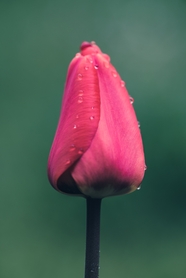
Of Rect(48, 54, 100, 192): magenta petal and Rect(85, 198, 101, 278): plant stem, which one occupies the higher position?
Rect(48, 54, 100, 192): magenta petal

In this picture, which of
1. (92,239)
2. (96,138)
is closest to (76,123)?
(96,138)

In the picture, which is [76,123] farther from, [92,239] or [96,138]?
[92,239]

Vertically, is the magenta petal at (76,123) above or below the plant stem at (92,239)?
above

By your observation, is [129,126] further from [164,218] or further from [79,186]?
[164,218]

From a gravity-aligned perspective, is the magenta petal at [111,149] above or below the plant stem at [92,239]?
above
